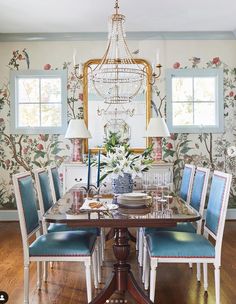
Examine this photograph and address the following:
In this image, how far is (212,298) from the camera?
2525 mm

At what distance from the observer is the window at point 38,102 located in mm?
4988

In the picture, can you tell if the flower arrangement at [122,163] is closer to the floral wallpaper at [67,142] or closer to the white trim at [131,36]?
the floral wallpaper at [67,142]

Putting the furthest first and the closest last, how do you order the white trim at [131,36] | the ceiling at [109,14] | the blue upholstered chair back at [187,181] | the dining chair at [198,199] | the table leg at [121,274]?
the white trim at [131,36] → the ceiling at [109,14] → the blue upholstered chair back at [187,181] → the dining chair at [198,199] → the table leg at [121,274]

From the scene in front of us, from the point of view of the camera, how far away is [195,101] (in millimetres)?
5055

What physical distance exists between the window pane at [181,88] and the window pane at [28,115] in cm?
191

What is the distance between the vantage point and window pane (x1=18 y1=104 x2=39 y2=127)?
5.05 m

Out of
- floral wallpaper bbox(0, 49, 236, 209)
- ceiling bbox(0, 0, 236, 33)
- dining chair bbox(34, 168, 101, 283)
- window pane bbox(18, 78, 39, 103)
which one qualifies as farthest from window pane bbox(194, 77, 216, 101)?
dining chair bbox(34, 168, 101, 283)

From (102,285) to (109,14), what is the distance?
3.04m

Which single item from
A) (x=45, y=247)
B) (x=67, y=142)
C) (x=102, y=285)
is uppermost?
(x=67, y=142)

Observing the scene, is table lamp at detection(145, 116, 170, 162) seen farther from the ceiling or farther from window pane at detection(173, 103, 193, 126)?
the ceiling

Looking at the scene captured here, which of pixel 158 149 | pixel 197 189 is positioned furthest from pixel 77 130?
pixel 197 189

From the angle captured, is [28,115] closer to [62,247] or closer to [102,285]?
[102,285]

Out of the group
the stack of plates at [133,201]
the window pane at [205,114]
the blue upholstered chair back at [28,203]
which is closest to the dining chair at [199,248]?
the stack of plates at [133,201]

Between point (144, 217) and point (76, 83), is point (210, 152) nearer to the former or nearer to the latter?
point (76, 83)
